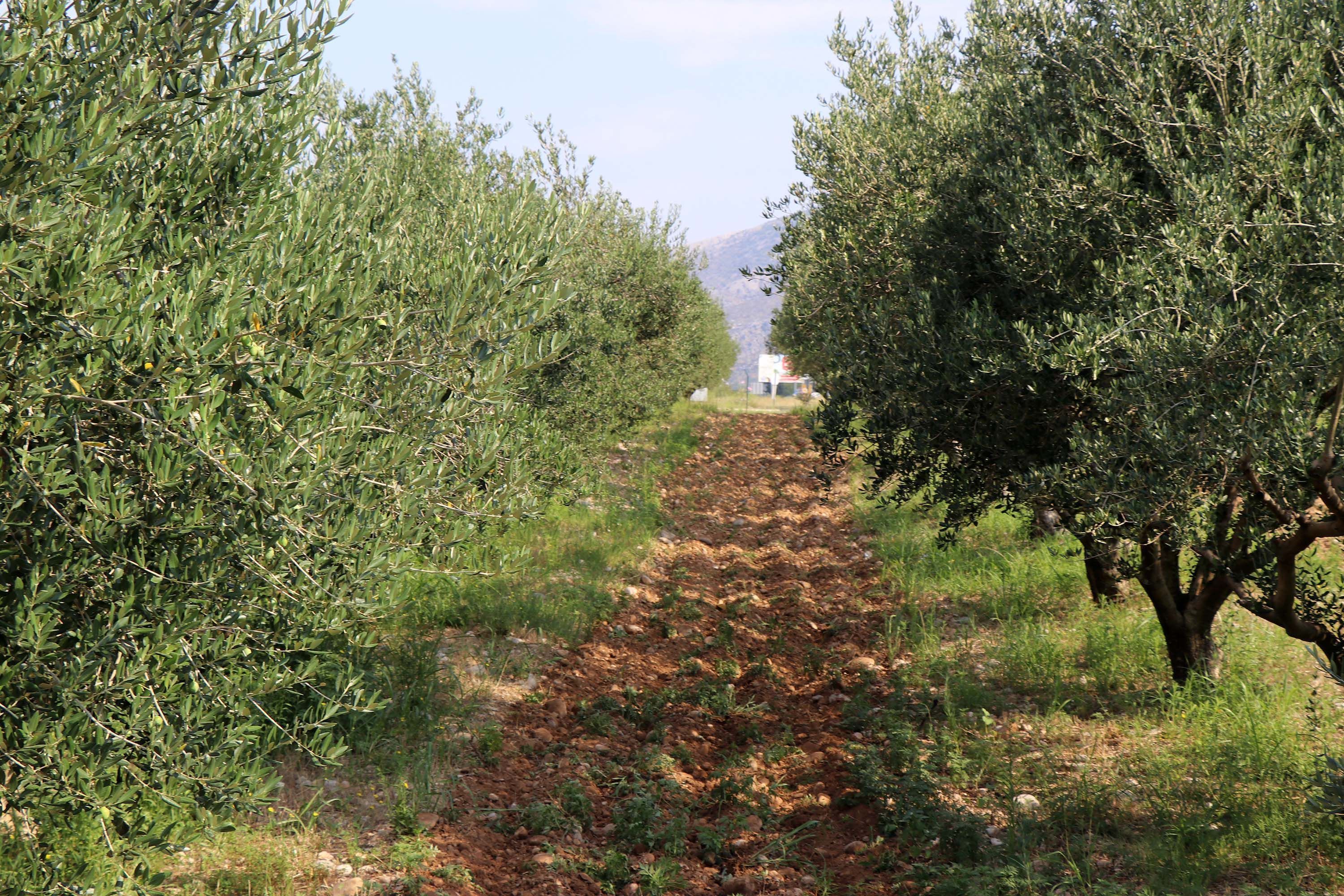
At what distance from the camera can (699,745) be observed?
830cm

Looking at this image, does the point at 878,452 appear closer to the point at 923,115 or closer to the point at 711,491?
the point at 923,115

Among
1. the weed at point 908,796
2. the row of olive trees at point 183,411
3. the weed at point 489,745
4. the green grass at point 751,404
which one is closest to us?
the row of olive trees at point 183,411

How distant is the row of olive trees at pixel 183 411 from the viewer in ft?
11.4

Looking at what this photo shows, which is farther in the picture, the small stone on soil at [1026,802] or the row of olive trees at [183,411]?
the small stone on soil at [1026,802]

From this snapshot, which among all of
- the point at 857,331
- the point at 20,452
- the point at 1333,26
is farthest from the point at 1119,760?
the point at 20,452

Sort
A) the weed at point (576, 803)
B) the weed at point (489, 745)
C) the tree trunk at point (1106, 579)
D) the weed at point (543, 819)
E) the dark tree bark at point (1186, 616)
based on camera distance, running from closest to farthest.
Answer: the weed at point (543, 819), the weed at point (576, 803), the weed at point (489, 745), the dark tree bark at point (1186, 616), the tree trunk at point (1106, 579)

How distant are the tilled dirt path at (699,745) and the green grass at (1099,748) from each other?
2.16 feet

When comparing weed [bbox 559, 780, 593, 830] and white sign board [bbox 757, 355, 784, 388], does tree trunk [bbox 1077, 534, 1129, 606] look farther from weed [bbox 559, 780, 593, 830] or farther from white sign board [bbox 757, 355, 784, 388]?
white sign board [bbox 757, 355, 784, 388]

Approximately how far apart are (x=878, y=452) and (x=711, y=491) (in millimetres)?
13362

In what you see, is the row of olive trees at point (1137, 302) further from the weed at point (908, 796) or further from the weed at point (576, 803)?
the weed at point (576, 803)

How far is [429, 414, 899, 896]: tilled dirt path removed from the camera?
6242 millimetres

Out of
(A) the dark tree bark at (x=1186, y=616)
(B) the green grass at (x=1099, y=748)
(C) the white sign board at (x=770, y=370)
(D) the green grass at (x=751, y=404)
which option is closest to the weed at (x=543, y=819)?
(B) the green grass at (x=1099, y=748)

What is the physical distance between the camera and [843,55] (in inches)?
446

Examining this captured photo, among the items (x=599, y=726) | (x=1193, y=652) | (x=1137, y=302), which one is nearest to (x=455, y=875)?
(x=599, y=726)
